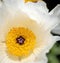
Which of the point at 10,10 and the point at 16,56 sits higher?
the point at 10,10

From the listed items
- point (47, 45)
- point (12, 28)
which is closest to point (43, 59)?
point (47, 45)

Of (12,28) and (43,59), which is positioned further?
(12,28)

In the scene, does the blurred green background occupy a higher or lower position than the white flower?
lower

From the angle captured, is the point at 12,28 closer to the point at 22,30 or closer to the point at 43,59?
the point at 22,30

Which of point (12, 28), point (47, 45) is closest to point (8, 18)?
point (12, 28)
